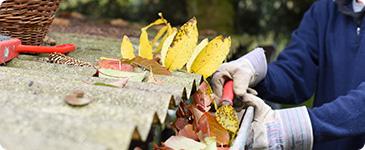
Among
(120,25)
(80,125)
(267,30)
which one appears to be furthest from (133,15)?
(80,125)

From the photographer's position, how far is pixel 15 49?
158cm

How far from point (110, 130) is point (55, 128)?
8 cm

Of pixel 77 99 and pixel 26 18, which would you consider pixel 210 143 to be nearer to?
pixel 77 99

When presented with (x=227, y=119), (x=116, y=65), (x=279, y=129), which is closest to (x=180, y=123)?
(x=227, y=119)

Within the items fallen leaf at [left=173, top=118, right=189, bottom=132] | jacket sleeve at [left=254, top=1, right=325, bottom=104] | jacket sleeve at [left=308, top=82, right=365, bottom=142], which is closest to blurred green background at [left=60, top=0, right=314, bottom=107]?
jacket sleeve at [left=254, top=1, right=325, bottom=104]

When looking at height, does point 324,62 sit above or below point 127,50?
below

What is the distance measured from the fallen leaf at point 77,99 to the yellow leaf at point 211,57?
57 centimetres

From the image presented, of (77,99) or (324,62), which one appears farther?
(324,62)

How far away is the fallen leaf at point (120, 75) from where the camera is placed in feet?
4.67

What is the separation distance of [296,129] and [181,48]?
380mm

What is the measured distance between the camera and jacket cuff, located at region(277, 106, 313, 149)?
1.67 meters

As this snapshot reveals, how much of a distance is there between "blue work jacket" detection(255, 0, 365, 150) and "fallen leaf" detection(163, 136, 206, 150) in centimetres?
84

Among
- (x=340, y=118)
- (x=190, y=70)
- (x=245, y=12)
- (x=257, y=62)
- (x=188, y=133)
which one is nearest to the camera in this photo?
(x=188, y=133)

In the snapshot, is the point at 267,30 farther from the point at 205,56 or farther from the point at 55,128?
the point at 55,128
